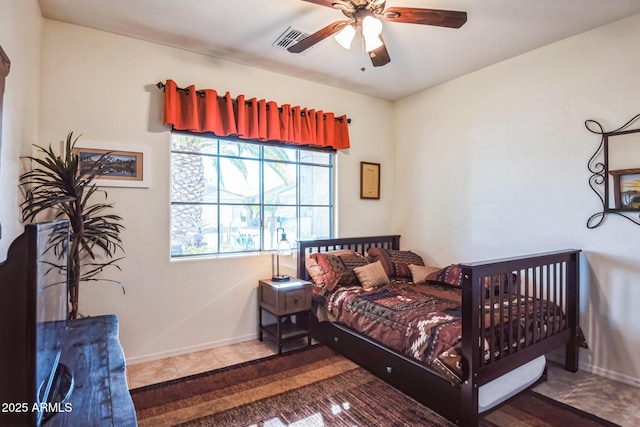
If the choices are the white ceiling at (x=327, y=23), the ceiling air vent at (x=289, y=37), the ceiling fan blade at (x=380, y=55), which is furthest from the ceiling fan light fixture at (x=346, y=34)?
the ceiling air vent at (x=289, y=37)

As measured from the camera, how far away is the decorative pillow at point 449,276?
10.2 feet

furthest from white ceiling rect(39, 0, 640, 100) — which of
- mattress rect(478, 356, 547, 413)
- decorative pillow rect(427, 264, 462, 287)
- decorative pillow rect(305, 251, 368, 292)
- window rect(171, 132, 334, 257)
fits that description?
mattress rect(478, 356, 547, 413)

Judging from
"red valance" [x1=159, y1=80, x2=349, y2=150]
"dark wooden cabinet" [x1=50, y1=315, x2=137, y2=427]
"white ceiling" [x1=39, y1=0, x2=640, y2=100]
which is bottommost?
"dark wooden cabinet" [x1=50, y1=315, x2=137, y2=427]

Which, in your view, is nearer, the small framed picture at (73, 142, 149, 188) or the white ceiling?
the white ceiling

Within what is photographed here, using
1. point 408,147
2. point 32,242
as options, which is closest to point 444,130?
point 408,147

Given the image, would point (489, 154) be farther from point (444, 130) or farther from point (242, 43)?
point (242, 43)

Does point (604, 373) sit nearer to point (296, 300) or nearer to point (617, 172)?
point (617, 172)

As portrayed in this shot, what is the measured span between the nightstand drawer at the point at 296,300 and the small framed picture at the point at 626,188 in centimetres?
258

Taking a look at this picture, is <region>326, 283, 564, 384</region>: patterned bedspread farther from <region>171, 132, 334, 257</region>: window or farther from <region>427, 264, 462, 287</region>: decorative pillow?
<region>171, 132, 334, 257</region>: window

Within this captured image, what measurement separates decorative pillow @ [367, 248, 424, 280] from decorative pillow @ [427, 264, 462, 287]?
30cm

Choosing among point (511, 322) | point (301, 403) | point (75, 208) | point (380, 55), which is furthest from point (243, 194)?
point (511, 322)

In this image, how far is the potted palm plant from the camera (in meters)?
2.17

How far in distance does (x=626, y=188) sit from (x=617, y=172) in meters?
0.13

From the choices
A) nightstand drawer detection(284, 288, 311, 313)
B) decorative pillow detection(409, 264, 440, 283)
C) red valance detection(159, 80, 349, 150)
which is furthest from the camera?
decorative pillow detection(409, 264, 440, 283)
